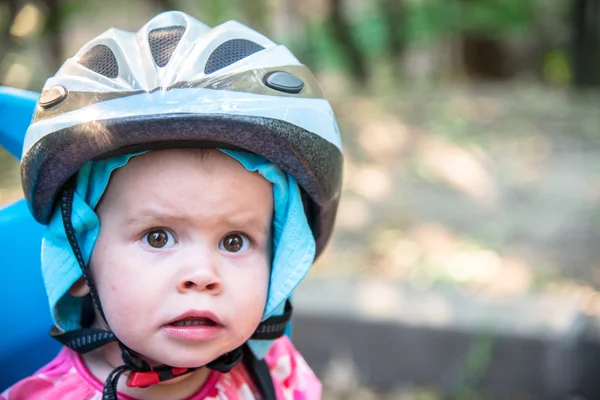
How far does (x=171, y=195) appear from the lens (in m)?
1.38

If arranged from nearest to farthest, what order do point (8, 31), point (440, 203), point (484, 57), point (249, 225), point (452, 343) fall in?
point (249, 225) → point (452, 343) → point (8, 31) → point (440, 203) → point (484, 57)

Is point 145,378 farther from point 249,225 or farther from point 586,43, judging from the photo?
point 586,43

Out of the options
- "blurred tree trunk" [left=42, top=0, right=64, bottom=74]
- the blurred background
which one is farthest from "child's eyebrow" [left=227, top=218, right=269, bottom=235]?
"blurred tree trunk" [left=42, top=0, right=64, bottom=74]

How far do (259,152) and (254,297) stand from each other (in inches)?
10.1

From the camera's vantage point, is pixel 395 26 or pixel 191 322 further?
pixel 395 26

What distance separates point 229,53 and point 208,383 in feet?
2.12

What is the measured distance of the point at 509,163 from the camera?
21.1ft

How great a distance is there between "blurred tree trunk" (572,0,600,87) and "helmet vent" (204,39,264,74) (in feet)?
31.3

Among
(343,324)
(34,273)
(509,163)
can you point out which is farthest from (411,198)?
(34,273)

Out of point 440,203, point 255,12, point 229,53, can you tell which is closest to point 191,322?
point 229,53

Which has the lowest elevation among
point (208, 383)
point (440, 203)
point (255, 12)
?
point (440, 203)

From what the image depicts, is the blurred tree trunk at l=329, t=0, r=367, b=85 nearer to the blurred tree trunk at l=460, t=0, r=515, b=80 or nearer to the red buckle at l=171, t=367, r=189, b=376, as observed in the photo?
the blurred tree trunk at l=460, t=0, r=515, b=80

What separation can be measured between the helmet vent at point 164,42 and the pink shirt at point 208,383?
1.95ft

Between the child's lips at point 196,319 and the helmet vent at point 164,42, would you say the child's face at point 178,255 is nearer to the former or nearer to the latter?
the child's lips at point 196,319
